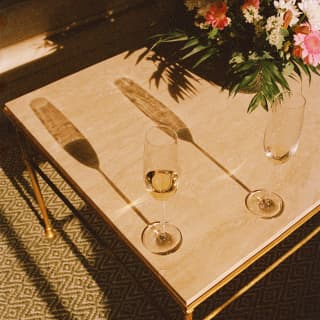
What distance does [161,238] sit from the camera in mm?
1096

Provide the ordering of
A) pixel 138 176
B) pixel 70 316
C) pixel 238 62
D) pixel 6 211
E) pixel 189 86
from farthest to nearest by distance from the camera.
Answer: pixel 6 211 → pixel 70 316 → pixel 189 86 → pixel 238 62 → pixel 138 176

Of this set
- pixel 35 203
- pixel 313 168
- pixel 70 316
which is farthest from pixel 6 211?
pixel 313 168

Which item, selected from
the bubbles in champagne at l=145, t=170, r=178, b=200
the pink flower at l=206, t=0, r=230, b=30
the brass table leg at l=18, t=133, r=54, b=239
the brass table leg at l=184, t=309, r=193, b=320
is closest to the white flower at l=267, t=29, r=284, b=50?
the pink flower at l=206, t=0, r=230, b=30

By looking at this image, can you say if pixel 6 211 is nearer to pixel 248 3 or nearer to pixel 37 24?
pixel 37 24

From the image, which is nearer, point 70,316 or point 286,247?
point 70,316

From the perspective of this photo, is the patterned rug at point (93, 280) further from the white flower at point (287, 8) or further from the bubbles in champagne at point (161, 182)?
the white flower at point (287, 8)

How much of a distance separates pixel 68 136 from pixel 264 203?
589 mm

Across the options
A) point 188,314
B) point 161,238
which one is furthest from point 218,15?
point 188,314

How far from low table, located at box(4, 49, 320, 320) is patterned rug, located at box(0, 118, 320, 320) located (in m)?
0.33

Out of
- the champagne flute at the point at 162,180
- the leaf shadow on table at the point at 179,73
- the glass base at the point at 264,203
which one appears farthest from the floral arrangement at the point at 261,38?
the champagne flute at the point at 162,180

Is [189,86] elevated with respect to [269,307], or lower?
elevated

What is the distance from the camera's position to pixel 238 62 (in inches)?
54.1

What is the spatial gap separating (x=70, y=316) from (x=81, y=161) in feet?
2.22

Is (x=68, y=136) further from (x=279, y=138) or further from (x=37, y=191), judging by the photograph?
(x=279, y=138)
